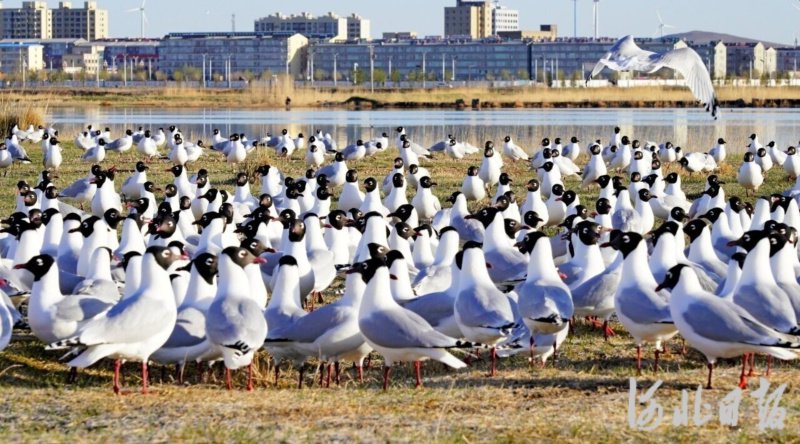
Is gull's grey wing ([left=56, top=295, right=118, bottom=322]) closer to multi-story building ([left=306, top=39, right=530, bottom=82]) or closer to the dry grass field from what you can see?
the dry grass field

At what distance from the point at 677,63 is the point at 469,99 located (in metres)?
69.7

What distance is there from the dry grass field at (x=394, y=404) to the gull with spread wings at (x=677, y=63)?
9828mm

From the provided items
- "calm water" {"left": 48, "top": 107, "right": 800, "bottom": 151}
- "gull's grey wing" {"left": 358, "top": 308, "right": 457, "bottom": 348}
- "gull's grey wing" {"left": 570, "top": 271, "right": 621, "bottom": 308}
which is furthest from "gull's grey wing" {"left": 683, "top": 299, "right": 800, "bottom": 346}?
"calm water" {"left": 48, "top": 107, "right": 800, "bottom": 151}

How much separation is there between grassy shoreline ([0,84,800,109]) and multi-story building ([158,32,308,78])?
86565mm

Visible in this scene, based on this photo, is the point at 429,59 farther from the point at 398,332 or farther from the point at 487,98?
the point at 398,332

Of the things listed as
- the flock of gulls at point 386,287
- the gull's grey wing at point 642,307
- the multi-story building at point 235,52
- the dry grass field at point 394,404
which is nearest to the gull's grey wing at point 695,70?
the flock of gulls at point 386,287

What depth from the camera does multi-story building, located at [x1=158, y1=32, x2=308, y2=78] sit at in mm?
185500

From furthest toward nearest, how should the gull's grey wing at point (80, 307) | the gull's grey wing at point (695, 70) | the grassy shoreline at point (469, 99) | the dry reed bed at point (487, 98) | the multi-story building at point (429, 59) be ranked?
the multi-story building at point (429, 59)
the dry reed bed at point (487, 98)
the grassy shoreline at point (469, 99)
the gull's grey wing at point (695, 70)
the gull's grey wing at point (80, 307)

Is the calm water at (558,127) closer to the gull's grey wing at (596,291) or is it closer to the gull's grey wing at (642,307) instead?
the gull's grey wing at (596,291)

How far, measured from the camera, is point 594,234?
11.0 meters

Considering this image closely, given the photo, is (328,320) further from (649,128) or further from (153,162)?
(649,128)

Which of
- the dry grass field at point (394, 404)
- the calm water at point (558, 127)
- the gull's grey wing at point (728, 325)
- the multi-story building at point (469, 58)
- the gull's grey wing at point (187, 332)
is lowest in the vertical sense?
the dry grass field at point (394, 404)

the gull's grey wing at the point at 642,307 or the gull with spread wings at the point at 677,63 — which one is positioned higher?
the gull with spread wings at the point at 677,63

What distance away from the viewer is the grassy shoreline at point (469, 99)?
3027 inches
